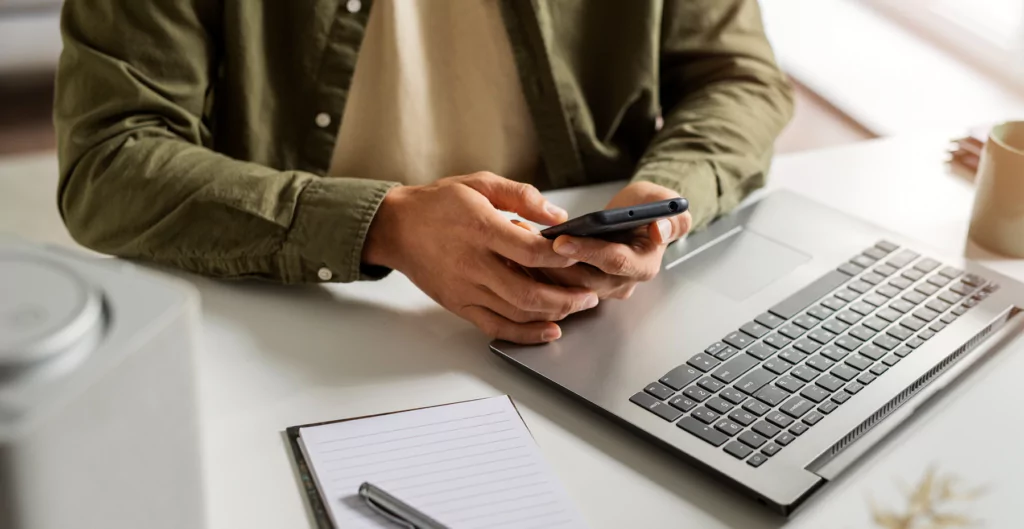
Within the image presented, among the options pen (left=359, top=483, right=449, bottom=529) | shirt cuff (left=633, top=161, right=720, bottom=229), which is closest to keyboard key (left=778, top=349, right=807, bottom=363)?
shirt cuff (left=633, top=161, right=720, bottom=229)

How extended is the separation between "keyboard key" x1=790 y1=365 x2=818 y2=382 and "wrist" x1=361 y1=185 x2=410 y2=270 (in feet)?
1.13

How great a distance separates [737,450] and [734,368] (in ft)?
0.33

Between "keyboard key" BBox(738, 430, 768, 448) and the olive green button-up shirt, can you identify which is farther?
the olive green button-up shirt

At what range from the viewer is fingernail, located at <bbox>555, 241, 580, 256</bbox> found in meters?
0.77


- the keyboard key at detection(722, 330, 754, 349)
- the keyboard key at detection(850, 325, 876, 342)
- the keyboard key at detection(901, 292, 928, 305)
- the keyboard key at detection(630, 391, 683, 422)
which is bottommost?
the keyboard key at detection(630, 391, 683, 422)

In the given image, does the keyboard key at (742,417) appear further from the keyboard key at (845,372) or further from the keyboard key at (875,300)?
the keyboard key at (875,300)

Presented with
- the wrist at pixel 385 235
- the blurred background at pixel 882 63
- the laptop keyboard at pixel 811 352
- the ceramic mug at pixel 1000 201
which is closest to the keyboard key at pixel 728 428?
the laptop keyboard at pixel 811 352

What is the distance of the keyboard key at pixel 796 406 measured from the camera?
719mm

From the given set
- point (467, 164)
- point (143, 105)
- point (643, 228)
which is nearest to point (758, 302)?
point (643, 228)

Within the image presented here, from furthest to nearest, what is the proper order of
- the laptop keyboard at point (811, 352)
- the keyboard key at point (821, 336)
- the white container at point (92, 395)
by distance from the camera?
the keyboard key at point (821, 336)
the laptop keyboard at point (811, 352)
the white container at point (92, 395)

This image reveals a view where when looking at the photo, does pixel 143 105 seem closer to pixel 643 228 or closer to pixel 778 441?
pixel 643 228

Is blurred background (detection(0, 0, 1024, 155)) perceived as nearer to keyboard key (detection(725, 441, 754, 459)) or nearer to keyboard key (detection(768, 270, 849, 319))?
keyboard key (detection(768, 270, 849, 319))

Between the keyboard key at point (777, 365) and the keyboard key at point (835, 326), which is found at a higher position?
the keyboard key at point (777, 365)

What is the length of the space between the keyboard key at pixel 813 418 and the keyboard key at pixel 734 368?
2.4 inches
